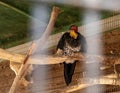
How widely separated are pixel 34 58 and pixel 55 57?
7cm

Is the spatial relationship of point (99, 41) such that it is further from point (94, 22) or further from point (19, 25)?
point (19, 25)

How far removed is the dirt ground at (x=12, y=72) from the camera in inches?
71.8

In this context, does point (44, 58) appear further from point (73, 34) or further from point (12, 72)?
point (12, 72)

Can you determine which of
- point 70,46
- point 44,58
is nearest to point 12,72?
point 70,46

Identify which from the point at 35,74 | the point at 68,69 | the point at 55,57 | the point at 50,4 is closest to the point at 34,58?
the point at 55,57

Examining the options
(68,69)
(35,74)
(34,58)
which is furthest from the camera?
(35,74)

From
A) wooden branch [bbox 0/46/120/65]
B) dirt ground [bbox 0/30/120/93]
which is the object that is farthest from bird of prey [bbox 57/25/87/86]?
dirt ground [bbox 0/30/120/93]

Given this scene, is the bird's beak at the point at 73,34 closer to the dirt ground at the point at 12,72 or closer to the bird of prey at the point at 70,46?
the bird of prey at the point at 70,46

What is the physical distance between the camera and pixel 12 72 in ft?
6.04

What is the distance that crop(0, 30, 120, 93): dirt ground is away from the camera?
71.8 inches

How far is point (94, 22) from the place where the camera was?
6.17ft

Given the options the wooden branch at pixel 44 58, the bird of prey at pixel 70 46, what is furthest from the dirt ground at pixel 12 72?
the wooden branch at pixel 44 58

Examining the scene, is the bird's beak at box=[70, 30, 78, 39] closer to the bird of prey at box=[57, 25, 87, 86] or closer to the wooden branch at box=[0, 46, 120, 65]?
the bird of prey at box=[57, 25, 87, 86]

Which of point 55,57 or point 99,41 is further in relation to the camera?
point 99,41
